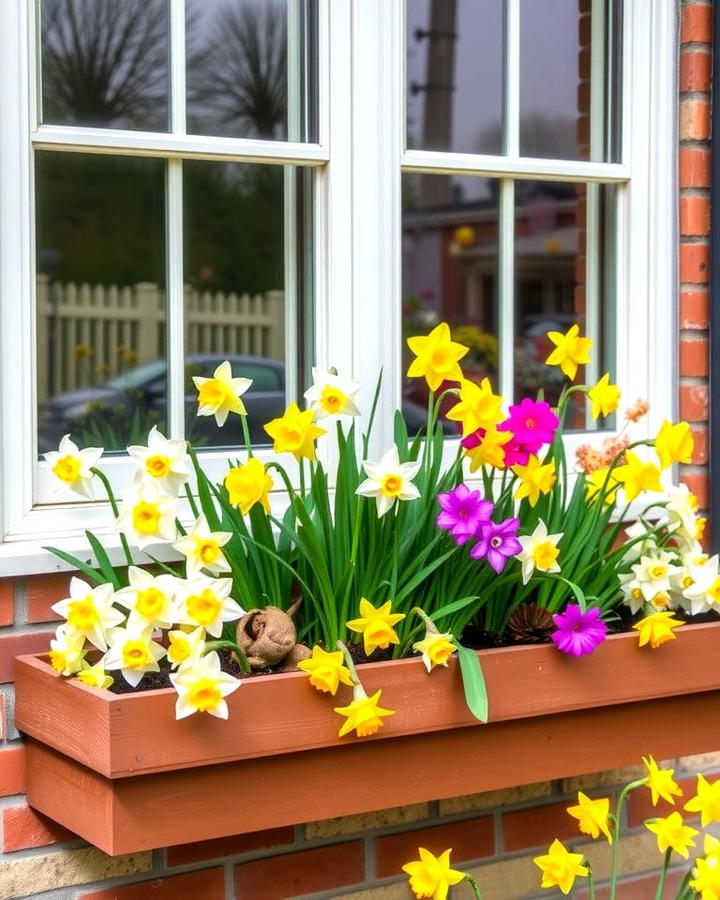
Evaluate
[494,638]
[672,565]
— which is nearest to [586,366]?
[672,565]

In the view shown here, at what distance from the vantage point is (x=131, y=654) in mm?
1619

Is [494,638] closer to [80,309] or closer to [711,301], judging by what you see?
[711,301]

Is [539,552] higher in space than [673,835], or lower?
higher

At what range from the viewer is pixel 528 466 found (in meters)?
1.83

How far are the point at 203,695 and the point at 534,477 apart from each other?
0.58 metres

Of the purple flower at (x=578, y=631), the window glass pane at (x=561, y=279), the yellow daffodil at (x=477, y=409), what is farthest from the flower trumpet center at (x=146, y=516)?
the window glass pane at (x=561, y=279)

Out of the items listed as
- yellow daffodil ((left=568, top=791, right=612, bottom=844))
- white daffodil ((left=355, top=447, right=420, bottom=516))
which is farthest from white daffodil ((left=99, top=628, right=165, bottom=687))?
yellow daffodil ((left=568, top=791, right=612, bottom=844))

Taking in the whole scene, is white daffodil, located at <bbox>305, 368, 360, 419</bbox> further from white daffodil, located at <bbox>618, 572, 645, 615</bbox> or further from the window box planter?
white daffodil, located at <bbox>618, 572, 645, 615</bbox>

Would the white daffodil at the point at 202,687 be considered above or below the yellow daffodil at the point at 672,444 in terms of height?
below

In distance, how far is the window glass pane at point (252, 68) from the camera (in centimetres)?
206

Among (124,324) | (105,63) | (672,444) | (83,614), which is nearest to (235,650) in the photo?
(83,614)

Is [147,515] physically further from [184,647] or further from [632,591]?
[632,591]

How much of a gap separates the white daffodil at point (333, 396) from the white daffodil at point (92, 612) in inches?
15.0

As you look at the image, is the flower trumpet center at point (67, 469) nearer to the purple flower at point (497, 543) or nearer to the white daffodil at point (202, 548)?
the white daffodil at point (202, 548)
